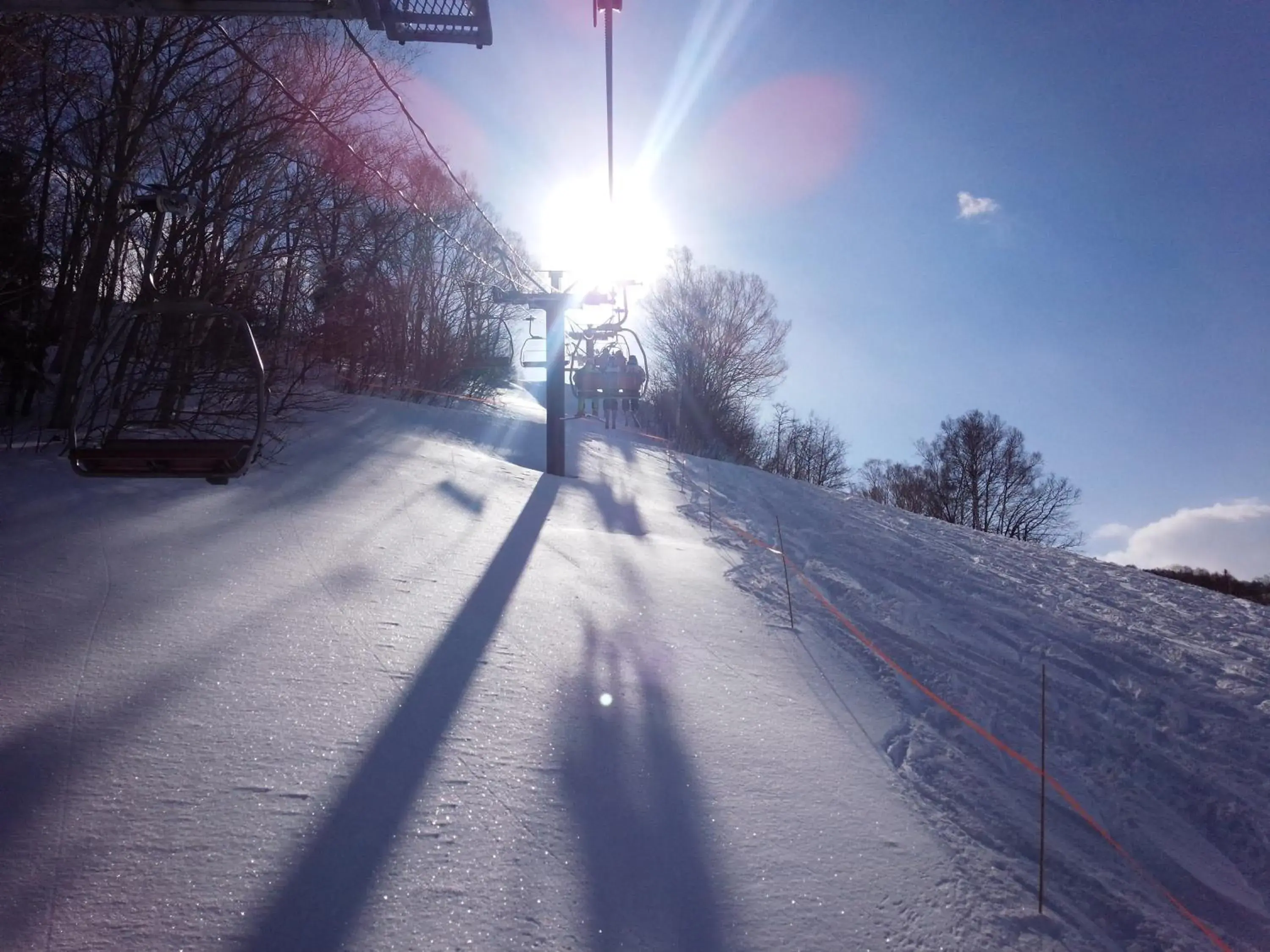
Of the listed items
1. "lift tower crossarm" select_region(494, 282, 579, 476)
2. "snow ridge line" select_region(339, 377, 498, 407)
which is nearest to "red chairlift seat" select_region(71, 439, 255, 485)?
"lift tower crossarm" select_region(494, 282, 579, 476)

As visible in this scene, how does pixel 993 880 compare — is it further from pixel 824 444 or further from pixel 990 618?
pixel 824 444

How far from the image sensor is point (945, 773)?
15.9 ft

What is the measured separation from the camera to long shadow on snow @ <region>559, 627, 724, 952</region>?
125 inches

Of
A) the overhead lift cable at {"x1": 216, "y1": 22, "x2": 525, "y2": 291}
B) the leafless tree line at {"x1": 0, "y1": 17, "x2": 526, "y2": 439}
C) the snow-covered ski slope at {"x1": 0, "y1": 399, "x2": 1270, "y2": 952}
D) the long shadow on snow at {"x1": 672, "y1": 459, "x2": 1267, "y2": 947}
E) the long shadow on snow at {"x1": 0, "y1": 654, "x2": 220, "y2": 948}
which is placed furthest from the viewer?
the leafless tree line at {"x1": 0, "y1": 17, "x2": 526, "y2": 439}

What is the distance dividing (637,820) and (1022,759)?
298 centimetres

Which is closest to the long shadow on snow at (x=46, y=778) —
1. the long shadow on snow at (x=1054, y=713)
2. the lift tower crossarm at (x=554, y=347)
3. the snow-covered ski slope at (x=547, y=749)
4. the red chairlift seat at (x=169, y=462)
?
the snow-covered ski slope at (x=547, y=749)

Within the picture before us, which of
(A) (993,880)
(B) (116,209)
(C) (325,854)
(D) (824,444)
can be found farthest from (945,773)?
(D) (824,444)

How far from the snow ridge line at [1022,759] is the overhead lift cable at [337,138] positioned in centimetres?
513

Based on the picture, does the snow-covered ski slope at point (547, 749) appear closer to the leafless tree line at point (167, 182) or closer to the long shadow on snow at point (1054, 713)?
the long shadow on snow at point (1054, 713)

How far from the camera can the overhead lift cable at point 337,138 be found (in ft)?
19.5

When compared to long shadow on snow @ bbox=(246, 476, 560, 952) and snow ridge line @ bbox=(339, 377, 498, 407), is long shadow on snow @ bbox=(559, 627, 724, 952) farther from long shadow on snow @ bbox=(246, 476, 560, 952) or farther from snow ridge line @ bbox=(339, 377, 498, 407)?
snow ridge line @ bbox=(339, 377, 498, 407)

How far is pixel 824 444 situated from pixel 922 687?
4765 cm

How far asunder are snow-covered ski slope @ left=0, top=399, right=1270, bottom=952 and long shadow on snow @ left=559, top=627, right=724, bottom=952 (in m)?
0.02

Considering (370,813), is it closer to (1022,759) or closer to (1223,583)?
(1022,759)
